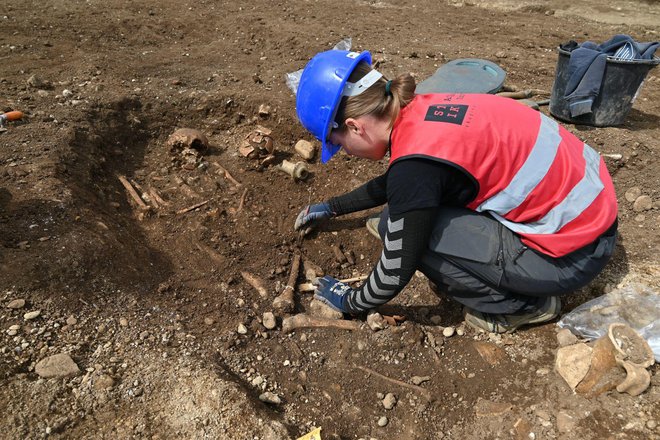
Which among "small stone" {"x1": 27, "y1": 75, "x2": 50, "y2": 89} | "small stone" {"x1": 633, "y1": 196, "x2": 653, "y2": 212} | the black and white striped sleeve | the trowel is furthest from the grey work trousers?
"small stone" {"x1": 27, "y1": 75, "x2": 50, "y2": 89}

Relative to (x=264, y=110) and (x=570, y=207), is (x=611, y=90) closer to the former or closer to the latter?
(x=570, y=207)

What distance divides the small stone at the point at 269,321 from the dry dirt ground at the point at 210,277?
5cm

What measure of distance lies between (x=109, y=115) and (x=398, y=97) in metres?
3.76

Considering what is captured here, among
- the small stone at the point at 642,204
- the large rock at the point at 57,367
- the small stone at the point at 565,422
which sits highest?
the large rock at the point at 57,367

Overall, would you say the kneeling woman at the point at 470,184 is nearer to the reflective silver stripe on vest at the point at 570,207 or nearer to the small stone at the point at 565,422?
the reflective silver stripe on vest at the point at 570,207

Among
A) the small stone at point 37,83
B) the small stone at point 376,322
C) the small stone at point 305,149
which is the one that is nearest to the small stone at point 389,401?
the small stone at point 376,322

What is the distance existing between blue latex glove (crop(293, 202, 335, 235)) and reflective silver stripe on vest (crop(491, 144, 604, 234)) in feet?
5.11

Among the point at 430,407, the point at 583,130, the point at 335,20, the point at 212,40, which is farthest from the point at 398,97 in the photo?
the point at 335,20

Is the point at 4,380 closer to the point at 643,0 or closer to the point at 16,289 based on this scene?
the point at 16,289

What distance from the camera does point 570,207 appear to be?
2.31m

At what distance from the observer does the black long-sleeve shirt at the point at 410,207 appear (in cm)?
207

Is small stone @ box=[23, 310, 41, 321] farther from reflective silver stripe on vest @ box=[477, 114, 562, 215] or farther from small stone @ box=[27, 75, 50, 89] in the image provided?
small stone @ box=[27, 75, 50, 89]

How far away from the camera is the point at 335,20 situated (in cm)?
783

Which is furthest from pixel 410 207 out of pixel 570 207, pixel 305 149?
pixel 305 149
